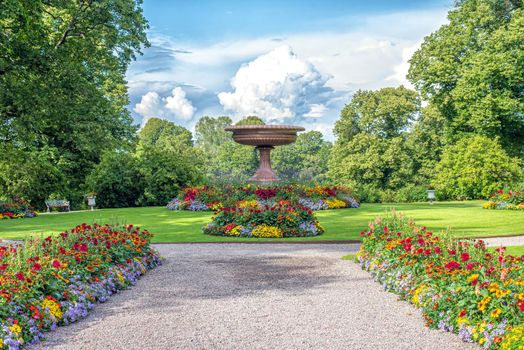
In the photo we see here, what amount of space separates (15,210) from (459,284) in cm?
1899

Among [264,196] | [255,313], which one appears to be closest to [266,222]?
[264,196]

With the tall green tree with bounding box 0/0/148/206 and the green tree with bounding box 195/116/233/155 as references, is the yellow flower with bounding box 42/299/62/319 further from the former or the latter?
the green tree with bounding box 195/116/233/155

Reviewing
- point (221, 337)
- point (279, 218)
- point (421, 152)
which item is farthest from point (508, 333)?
point (421, 152)

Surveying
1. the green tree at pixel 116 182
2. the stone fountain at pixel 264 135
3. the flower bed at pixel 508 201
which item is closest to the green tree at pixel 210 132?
the green tree at pixel 116 182

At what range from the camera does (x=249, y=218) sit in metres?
14.5

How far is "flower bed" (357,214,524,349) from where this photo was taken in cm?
529

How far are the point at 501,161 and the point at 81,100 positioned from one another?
2023 cm

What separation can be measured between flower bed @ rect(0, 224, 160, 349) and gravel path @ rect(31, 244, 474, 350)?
8.7 inches

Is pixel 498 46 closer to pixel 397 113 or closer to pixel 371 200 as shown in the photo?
pixel 371 200

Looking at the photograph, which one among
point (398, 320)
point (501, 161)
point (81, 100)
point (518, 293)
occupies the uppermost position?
point (81, 100)

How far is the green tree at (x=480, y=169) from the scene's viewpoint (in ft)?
89.6

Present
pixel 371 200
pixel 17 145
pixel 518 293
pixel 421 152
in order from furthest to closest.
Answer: pixel 421 152 < pixel 371 200 < pixel 17 145 < pixel 518 293

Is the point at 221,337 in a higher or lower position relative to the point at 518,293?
lower

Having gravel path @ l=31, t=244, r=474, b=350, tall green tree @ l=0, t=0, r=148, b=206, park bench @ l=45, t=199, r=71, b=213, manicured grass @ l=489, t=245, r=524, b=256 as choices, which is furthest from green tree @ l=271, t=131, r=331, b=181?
gravel path @ l=31, t=244, r=474, b=350
